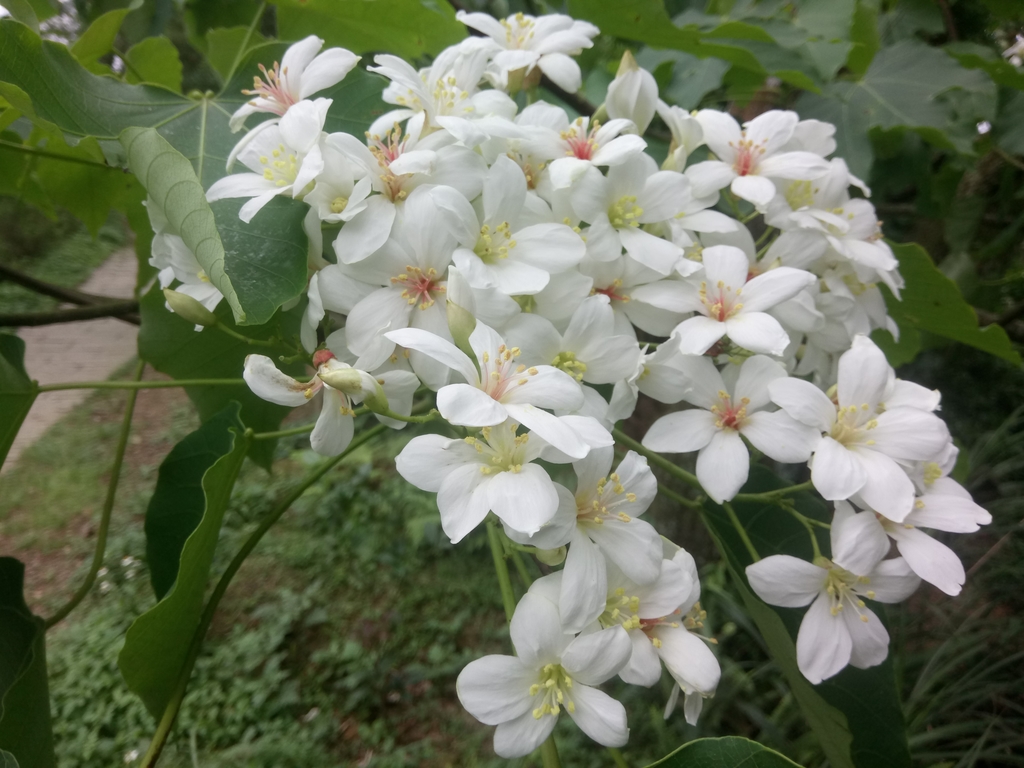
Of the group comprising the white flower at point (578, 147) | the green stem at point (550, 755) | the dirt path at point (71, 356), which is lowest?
the dirt path at point (71, 356)

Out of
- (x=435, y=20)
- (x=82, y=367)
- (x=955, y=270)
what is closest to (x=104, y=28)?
(x=435, y=20)

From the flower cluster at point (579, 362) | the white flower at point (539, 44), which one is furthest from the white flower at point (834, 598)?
the white flower at point (539, 44)

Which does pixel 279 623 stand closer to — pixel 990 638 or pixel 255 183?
pixel 255 183

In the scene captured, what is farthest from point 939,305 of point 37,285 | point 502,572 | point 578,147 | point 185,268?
point 37,285

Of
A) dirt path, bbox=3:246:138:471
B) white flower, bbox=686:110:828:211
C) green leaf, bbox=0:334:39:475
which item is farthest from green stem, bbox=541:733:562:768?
dirt path, bbox=3:246:138:471

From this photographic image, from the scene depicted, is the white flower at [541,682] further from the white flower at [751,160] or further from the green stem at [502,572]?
the white flower at [751,160]

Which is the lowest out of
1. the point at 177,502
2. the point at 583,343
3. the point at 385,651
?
the point at 385,651

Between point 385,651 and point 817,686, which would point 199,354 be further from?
point 385,651
